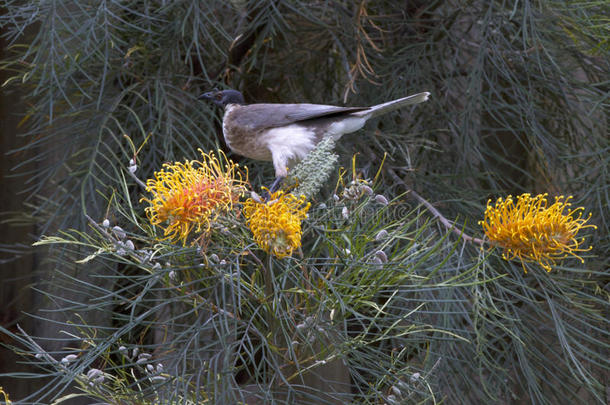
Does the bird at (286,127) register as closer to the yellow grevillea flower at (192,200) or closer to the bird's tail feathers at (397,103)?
the bird's tail feathers at (397,103)

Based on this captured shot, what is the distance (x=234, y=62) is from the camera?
113cm

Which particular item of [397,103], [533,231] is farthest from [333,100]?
[533,231]

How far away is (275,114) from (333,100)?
1.17ft

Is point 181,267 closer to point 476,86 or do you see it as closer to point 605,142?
point 476,86

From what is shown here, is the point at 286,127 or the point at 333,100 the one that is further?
the point at 333,100

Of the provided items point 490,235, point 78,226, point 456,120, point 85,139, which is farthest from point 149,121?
point 490,235

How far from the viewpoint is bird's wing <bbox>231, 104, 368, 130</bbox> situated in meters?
0.82

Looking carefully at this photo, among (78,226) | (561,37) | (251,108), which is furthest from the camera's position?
(561,37)

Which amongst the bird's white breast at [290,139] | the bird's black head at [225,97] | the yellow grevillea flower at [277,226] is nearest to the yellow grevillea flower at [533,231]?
the yellow grevillea flower at [277,226]

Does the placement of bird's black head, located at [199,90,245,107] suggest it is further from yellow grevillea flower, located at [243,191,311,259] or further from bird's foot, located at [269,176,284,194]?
yellow grevillea flower, located at [243,191,311,259]

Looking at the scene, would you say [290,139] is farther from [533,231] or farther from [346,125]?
[533,231]

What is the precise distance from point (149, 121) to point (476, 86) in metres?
0.52

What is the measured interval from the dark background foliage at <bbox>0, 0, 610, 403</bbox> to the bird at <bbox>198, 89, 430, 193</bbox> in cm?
15

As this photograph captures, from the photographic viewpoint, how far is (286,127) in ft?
2.72
